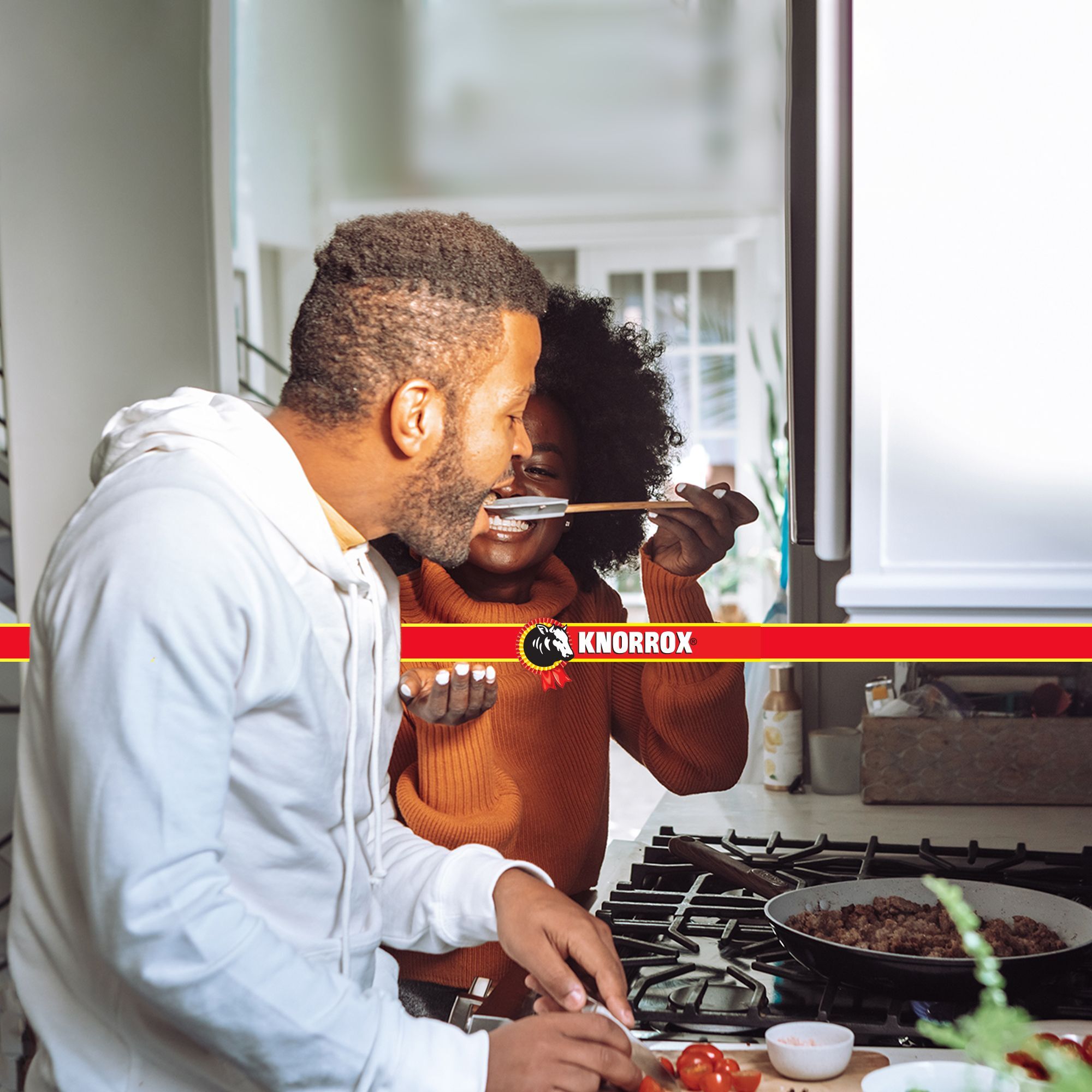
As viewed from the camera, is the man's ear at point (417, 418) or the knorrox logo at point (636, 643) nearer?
the man's ear at point (417, 418)

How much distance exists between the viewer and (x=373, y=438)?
105 centimetres

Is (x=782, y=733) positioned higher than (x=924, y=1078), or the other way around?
(x=782, y=733)

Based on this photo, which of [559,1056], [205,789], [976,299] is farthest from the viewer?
[976,299]

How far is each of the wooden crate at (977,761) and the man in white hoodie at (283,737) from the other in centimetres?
43

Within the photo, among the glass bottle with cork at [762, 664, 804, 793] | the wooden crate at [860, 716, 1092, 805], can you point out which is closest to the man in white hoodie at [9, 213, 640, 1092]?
the glass bottle with cork at [762, 664, 804, 793]

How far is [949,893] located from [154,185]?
3.85 feet

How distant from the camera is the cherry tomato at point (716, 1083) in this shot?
40.4 inches

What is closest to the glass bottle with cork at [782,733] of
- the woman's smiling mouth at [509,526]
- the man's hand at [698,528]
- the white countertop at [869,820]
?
the white countertop at [869,820]

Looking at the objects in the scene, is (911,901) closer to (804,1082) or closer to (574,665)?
(804,1082)

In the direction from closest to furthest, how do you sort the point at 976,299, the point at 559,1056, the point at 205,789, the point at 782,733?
the point at 205,789
the point at 559,1056
the point at 976,299
the point at 782,733

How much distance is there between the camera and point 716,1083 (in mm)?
1027

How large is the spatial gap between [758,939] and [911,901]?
0.18 metres

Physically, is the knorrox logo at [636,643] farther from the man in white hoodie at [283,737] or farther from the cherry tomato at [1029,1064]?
the cherry tomato at [1029,1064]

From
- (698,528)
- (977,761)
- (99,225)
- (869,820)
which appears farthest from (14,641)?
(977,761)
